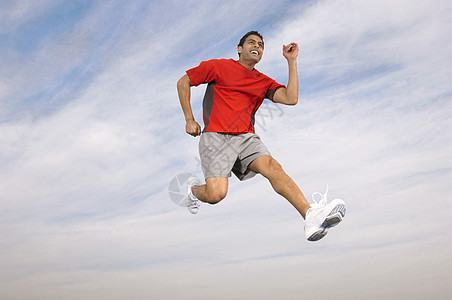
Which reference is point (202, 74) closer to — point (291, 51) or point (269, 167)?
point (291, 51)

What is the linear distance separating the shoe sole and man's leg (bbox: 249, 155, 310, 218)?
0.83 feet

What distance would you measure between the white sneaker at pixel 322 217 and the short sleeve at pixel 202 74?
2098 mm

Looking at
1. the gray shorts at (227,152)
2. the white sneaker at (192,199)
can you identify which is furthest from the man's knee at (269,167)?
the white sneaker at (192,199)

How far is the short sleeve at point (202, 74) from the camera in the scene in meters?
5.29

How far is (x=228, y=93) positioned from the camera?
17.3ft

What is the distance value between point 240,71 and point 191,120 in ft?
2.99

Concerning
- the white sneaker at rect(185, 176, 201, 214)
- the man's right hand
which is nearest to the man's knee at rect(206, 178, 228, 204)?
the man's right hand

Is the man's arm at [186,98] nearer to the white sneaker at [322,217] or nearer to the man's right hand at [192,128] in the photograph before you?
the man's right hand at [192,128]

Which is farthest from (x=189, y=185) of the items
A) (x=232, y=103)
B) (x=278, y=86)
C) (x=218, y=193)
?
(x=278, y=86)

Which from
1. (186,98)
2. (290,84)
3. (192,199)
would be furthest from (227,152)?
(192,199)

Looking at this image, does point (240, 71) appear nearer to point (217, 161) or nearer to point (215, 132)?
point (215, 132)

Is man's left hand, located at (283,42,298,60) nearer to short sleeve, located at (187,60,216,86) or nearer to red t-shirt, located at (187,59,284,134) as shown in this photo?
red t-shirt, located at (187,59,284,134)

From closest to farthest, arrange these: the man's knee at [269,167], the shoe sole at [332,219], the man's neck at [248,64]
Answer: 1. the shoe sole at [332,219]
2. the man's knee at [269,167]
3. the man's neck at [248,64]

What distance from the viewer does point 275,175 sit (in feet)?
15.7
